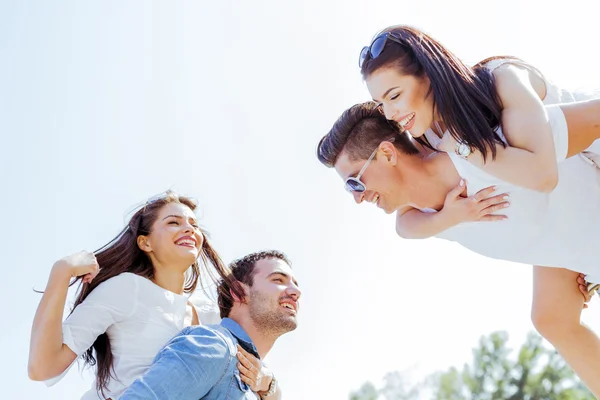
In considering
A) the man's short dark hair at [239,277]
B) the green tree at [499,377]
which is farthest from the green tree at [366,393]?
the man's short dark hair at [239,277]

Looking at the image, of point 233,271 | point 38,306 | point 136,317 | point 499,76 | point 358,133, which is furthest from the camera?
point 233,271

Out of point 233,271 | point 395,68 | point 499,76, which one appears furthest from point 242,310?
point 499,76

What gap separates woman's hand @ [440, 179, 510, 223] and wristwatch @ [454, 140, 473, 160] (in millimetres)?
335

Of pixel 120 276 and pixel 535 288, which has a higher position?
pixel 120 276

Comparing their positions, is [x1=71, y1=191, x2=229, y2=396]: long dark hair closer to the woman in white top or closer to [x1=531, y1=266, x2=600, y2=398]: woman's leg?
the woman in white top

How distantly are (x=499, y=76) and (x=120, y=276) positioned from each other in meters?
2.33

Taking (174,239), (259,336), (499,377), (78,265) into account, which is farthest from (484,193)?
(499,377)

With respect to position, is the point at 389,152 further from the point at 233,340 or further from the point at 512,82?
the point at 233,340

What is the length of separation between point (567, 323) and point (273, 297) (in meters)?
1.70

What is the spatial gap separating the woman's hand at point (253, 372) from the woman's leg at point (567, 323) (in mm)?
1601

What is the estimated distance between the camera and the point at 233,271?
4.45 meters

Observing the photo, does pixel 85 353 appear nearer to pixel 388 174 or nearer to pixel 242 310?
pixel 242 310

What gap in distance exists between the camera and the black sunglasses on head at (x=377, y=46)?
3.48 metres

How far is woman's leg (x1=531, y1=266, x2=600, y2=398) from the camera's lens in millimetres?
3816
